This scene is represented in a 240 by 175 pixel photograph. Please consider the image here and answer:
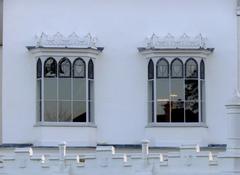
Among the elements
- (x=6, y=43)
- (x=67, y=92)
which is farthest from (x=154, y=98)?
(x=6, y=43)

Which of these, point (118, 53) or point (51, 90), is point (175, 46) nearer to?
point (118, 53)

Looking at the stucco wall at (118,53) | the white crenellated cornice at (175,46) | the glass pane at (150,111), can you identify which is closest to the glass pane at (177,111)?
the glass pane at (150,111)

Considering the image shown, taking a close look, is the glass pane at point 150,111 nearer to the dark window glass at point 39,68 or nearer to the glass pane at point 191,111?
the glass pane at point 191,111

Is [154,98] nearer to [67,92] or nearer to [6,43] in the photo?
[67,92]

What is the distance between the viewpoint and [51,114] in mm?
32344

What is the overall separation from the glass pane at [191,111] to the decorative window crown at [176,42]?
2080mm

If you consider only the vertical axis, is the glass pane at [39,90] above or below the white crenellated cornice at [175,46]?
below

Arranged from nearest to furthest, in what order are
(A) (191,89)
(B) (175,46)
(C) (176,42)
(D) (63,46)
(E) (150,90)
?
(D) (63,46), (B) (175,46), (C) (176,42), (A) (191,89), (E) (150,90)

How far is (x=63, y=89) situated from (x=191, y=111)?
470 cm

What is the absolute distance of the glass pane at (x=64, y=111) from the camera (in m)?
32.3

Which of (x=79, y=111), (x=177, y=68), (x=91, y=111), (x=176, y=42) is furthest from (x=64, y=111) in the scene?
(x=176, y=42)

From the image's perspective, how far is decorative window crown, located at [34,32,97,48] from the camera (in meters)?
32.2

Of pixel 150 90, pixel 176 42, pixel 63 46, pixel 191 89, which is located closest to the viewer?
pixel 63 46

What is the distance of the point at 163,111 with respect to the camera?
32.4 m
